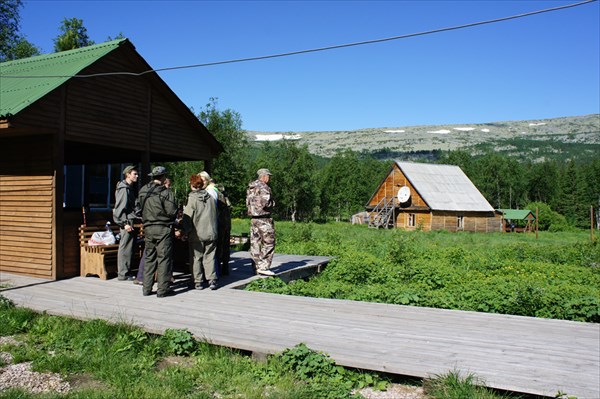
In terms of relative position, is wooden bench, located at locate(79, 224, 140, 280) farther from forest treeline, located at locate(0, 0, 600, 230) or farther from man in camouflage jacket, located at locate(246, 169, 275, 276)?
forest treeline, located at locate(0, 0, 600, 230)

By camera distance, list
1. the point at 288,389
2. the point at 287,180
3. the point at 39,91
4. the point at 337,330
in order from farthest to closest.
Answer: the point at 287,180 → the point at 39,91 → the point at 337,330 → the point at 288,389

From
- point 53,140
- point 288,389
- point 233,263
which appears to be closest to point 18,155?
point 53,140

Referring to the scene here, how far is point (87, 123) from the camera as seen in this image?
9969 millimetres

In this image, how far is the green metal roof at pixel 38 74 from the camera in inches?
352

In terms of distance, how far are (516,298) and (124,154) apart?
10179mm

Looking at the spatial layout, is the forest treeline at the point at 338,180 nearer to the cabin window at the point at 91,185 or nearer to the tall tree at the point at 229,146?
the tall tree at the point at 229,146

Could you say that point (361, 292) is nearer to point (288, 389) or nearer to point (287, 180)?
point (288, 389)

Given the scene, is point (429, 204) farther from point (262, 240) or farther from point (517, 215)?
point (262, 240)

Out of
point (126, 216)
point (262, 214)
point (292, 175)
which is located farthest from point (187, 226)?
point (292, 175)

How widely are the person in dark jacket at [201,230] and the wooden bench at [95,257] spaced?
1.98 meters

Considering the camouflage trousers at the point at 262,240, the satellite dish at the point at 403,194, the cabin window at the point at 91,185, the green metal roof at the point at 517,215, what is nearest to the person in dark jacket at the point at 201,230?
the camouflage trousers at the point at 262,240

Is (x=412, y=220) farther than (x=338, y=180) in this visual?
No

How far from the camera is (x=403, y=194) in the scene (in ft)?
148

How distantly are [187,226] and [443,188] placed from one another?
135 feet
